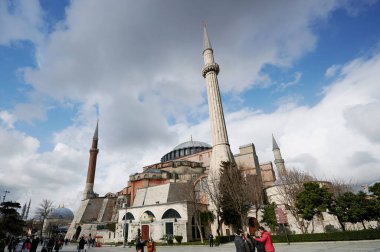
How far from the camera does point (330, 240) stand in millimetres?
17016

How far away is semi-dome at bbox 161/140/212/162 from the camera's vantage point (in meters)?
54.8

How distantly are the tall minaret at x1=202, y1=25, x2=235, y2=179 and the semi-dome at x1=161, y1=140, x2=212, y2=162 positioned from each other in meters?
22.0

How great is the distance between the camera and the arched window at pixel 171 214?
27978mm

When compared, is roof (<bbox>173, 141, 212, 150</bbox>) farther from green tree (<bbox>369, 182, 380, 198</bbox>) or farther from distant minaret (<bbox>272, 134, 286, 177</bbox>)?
green tree (<bbox>369, 182, 380, 198</bbox>)

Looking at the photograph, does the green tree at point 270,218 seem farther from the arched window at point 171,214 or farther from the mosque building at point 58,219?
the mosque building at point 58,219

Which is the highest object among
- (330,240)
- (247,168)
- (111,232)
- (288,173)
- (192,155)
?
(192,155)

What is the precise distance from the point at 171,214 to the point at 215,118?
45.0 feet

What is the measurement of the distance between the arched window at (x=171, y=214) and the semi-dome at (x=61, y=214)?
67.8 meters

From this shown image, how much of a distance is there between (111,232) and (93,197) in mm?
13278

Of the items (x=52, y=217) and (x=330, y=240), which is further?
(x=52, y=217)

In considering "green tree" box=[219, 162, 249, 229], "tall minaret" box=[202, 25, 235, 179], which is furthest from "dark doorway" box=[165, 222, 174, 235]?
"tall minaret" box=[202, 25, 235, 179]

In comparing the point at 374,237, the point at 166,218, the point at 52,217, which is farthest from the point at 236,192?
the point at 52,217

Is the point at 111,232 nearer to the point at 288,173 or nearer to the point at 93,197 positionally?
the point at 93,197

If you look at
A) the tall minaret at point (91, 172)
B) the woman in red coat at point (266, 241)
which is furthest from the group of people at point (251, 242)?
the tall minaret at point (91, 172)
